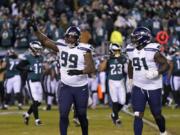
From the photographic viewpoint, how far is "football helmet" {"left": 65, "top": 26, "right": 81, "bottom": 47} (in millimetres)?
9478

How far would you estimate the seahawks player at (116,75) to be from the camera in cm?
1365

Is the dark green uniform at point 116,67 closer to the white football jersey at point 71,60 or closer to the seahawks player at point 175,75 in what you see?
the seahawks player at point 175,75

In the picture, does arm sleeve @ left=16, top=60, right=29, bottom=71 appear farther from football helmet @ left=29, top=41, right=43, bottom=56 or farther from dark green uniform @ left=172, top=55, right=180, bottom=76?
dark green uniform @ left=172, top=55, right=180, bottom=76

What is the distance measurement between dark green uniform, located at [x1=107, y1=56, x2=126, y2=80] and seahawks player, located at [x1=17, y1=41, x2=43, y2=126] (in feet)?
4.85

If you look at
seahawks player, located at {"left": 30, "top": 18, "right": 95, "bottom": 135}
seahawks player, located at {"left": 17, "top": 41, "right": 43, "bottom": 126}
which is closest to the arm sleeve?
seahawks player, located at {"left": 17, "top": 41, "right": 43, "bottom": 126}

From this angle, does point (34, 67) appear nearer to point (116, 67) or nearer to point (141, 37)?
point (116, 67)

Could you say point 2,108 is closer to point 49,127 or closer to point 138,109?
point 49,127

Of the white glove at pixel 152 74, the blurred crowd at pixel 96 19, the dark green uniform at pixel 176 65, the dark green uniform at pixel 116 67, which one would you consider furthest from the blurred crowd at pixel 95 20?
the white glove at pixel 152 74

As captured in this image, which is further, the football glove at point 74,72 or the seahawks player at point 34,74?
the seahawks player at point 34,74

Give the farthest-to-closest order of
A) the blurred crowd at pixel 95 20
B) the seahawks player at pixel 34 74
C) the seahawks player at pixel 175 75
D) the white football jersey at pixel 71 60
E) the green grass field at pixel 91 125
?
the blurred crowd at pixel 95 20, the seahawks player at pixel 175 75, the seahawks player at pixel 34 74, the green grass field at pixel 91 125, the white football jersey at pixel 71 60

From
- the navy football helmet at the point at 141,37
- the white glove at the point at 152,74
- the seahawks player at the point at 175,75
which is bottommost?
the seahawks player at the point at 175,75

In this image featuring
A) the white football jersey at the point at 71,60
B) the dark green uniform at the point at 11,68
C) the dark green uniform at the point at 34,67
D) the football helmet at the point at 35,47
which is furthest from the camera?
the dark green uniform at the point at 11,68

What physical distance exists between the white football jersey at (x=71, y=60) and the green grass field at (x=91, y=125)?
2.20m

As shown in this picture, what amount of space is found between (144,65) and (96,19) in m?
12.4
